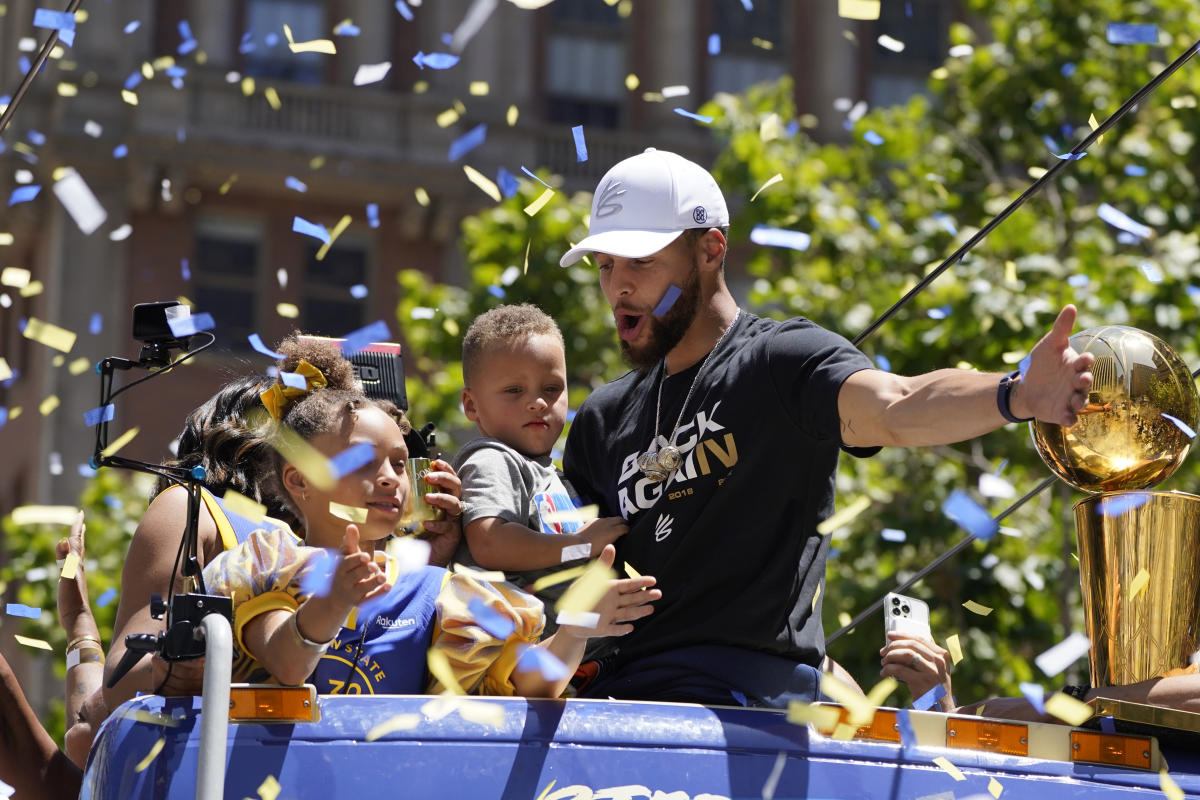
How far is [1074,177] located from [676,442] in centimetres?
794

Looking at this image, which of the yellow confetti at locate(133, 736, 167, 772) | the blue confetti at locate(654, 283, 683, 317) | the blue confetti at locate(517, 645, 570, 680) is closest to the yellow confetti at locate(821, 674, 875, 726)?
the blue confetti at locate(517, 645, 570, 680)

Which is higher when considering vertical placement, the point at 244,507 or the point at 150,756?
the point at 150,756

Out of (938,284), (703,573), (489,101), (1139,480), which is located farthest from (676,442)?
Result: (489,101)

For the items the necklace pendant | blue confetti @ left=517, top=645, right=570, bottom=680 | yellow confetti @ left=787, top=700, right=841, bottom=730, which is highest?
yellow confetti @ left=787, top=700, right=841, bottom=730

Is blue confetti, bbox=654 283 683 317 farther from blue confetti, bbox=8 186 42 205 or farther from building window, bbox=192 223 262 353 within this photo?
building window, bbox=192 223 262 353

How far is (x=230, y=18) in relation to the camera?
73.0 feet

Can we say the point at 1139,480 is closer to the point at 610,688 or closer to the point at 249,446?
the point at 610,688

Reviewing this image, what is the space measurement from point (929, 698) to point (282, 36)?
2034 centimetres

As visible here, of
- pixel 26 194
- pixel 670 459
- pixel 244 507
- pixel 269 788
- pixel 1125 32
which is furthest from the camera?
pixel 1125 32

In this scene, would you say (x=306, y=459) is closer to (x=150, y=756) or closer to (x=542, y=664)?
(x=542, y=664)

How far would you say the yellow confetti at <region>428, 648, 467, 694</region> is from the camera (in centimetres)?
336

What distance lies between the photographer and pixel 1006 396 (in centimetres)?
292

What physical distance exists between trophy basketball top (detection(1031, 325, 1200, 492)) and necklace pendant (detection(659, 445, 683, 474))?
2.59 ft

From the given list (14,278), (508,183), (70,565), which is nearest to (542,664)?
Result: (70,565)
